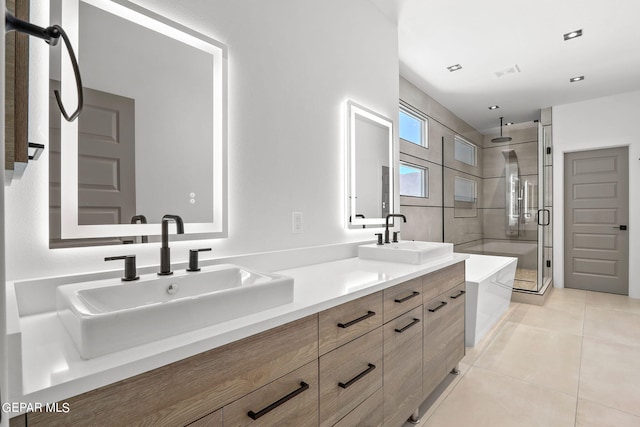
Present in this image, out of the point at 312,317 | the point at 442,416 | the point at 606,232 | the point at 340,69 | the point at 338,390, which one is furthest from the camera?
the point at 606,232

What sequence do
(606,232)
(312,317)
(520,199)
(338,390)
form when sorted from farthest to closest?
(606,232)
(520,199)
(338,390)
(312,317)

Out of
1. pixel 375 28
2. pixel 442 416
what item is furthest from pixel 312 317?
pixel 375 28

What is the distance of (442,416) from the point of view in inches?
72.3

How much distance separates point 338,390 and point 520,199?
3939mm

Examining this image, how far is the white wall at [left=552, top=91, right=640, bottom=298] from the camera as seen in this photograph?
13.9 feet

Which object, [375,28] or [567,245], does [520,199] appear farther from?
[375,28]

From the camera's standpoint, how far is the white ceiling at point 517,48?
8.20 feet

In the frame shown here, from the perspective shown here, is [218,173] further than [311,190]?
No

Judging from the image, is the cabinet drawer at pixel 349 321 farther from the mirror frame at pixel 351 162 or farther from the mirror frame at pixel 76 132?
the mirror frame at pixel 351 162

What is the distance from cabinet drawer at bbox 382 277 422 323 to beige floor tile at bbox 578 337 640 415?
1.41 m

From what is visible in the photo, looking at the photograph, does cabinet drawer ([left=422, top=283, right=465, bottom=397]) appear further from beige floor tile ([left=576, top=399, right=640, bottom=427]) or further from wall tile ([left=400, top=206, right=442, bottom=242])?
wall tile ([left=400, top=206, right=442, bottom=242])

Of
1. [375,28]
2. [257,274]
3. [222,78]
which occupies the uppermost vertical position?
[375,28]

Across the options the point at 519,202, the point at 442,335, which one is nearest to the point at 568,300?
the point at 519,202

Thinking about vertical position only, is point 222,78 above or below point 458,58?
below
